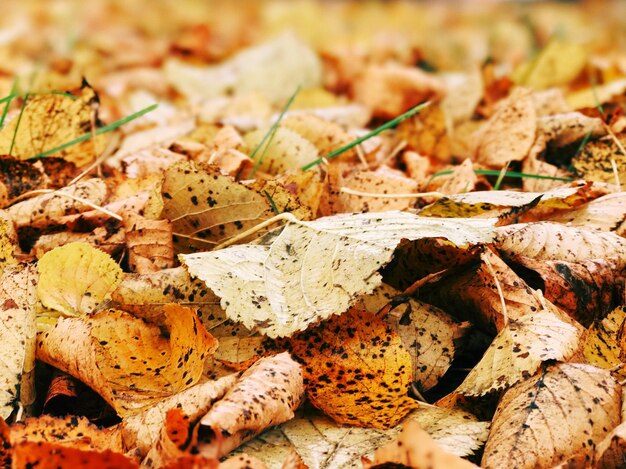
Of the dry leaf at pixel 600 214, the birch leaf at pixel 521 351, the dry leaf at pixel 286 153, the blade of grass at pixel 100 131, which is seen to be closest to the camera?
the birch leaf at pixel 521 351

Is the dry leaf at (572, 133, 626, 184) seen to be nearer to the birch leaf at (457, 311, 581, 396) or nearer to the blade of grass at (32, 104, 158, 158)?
the birch leaf at (457, 311, 581, 396)

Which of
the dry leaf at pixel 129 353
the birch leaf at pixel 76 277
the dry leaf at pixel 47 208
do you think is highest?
the dry leaf at pixel 47 208

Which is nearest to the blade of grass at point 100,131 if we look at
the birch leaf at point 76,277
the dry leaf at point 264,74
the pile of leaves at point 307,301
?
the pile of leaves at point 307,301

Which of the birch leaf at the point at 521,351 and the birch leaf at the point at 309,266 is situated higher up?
the birch leaf at the point at 309,266

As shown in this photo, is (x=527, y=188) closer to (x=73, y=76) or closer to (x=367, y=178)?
(x=367, y=178)

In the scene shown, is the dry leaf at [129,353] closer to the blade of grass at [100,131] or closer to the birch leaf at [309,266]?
the birch leaf at [309,266]

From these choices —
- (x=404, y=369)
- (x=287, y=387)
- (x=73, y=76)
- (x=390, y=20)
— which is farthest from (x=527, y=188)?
(x=390, y=20)

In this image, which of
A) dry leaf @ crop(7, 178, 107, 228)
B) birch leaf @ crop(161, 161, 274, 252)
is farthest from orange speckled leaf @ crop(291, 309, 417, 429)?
dry leaf @ crop(7, 178, 107, 228)
